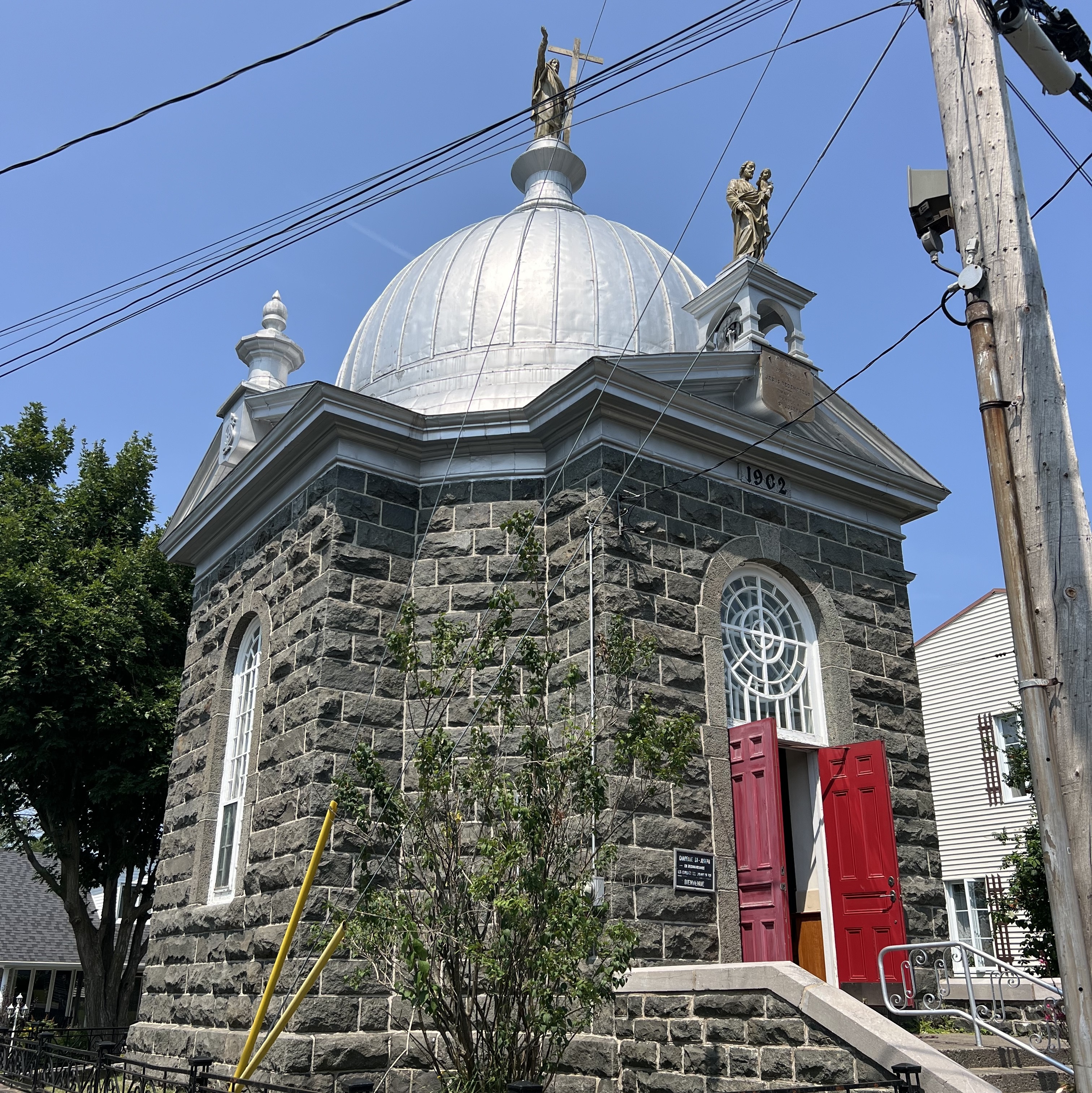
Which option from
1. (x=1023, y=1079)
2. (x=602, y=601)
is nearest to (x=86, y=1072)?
(x=602, y=601)

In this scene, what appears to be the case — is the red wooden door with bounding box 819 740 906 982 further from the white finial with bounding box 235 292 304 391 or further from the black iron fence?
the white finial with bounding box 235 292 304 391

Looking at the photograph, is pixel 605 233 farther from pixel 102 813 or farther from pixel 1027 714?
pixel 102 813

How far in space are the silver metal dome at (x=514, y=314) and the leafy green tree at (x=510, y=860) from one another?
170 inches

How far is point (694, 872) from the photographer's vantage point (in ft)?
32.4

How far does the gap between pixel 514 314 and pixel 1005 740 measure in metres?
15.9

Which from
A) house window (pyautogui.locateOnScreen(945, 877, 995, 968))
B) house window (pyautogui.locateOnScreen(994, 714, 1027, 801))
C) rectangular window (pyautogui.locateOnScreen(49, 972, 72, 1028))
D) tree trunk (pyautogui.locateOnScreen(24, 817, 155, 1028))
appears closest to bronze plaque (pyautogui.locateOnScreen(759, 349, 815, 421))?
house window (pyautogui.locateOnScreen(994, 714, 1027, 801))

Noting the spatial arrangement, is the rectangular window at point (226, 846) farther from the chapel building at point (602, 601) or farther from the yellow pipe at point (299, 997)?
the yellow pipe at point (299, 997)

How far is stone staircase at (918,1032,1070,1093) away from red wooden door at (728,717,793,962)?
1593 millimetres

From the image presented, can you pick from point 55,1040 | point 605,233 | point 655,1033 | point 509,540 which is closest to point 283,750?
point 509,540

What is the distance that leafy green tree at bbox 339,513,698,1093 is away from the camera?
7094mm

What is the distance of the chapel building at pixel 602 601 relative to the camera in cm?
1021

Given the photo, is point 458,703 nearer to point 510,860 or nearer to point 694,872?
point 694,872

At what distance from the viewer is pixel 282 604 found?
11883mm

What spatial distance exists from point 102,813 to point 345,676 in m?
11.8
